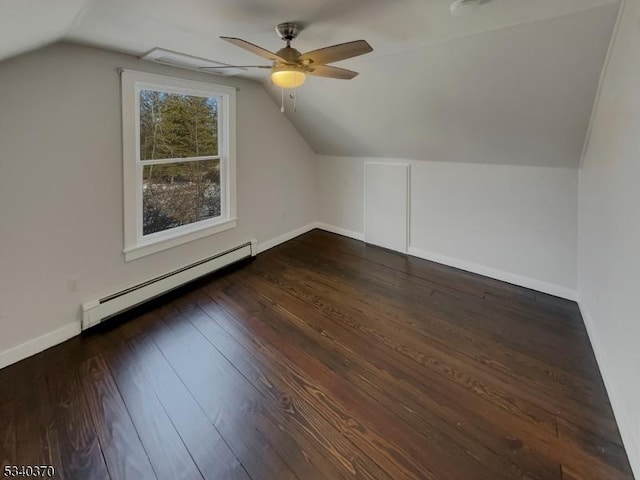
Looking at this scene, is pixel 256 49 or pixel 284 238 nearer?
pixel 256 49

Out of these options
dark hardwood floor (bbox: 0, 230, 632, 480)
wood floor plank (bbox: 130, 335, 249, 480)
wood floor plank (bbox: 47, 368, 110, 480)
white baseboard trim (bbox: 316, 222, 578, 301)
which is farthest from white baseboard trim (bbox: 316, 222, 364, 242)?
wood floor plank (bbox: 47, 368, 110, 480)

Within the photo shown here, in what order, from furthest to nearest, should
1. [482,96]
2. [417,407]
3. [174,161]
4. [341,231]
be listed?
[341,231] < [174,161] < [482,96] < [417,407]

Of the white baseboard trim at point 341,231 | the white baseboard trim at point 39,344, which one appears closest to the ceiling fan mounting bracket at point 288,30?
the white baseboard trim at point 39,344

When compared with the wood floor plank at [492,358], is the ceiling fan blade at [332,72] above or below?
above

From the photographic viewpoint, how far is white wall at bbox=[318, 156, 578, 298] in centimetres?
322

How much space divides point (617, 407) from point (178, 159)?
12.9 feet

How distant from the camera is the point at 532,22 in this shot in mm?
2010

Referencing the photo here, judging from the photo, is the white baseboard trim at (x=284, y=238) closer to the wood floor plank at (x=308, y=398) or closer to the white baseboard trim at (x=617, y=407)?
the wood floor plank at (x=308, y=398)

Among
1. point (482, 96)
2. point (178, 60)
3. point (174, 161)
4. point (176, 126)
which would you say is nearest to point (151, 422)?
point (174, 161)

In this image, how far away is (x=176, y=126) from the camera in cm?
341

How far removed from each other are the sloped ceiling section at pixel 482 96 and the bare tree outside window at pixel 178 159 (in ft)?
3.52

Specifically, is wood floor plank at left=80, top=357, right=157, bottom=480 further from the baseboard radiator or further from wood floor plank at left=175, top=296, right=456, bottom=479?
wood floor plank at left=175, top=296, right=456, bottom=479

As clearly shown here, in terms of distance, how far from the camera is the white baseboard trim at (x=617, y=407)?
61.4 inches

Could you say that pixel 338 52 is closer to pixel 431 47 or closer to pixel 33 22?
pixel 431 47
